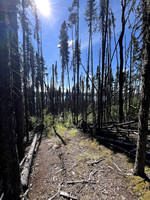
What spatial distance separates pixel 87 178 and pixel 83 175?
0.18m

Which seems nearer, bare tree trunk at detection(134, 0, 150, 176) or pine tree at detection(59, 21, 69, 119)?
bare tree trunk at detection(134, 0, 150, 176)

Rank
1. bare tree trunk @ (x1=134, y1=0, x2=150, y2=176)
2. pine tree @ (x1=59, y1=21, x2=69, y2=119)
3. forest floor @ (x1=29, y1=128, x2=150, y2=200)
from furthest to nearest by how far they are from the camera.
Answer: pine tree @ (x1=59, y1=21, x2=69, y2=119)
forest floor @ (x1=29, y1=128, x2=150, y2=200)
bare tree trunk @ (x1=134, y1=0, x2=150, y2=176)

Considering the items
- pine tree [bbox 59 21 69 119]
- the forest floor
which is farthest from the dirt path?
pine tree [bbox 59 21 69 119]

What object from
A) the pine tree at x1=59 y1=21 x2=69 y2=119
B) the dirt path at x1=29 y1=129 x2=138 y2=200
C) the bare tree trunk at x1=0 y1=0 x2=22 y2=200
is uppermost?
the pine tree at x1=59 y1=21 x2=69 y2=119

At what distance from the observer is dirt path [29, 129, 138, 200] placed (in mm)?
2309

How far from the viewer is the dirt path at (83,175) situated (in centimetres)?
231

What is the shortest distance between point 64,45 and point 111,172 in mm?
15880

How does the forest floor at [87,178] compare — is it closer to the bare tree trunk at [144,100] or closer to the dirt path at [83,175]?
the dirt path at [83,175]

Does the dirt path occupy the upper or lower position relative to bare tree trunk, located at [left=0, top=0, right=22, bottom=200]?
lower

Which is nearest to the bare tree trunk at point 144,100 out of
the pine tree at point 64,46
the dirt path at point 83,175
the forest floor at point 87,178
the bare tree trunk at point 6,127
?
the forest floor at point 87,178

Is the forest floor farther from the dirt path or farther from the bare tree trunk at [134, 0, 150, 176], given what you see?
the bare tree trunk at [134, 0, 150, 176]

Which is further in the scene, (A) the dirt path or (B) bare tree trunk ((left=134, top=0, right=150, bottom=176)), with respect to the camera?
(A) the dirt path

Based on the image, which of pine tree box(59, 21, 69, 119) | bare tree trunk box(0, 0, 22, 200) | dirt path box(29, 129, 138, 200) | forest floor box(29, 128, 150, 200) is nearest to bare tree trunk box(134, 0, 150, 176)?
forest floor box(29, 128, 150, 200)

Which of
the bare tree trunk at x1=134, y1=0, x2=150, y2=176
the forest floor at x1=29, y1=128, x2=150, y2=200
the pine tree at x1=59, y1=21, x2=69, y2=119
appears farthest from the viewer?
the pine tree at x1=59, y1=21, x2=69, y2=119
